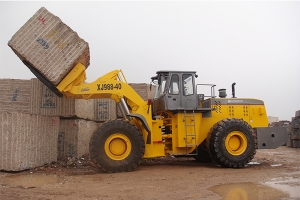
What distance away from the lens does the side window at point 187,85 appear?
1057 cm

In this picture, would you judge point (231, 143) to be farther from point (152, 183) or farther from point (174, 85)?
point (152, 183)

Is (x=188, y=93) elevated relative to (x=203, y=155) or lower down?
elevated

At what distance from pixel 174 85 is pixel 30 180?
5079 mm

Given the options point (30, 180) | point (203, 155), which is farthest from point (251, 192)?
point (203, 155)

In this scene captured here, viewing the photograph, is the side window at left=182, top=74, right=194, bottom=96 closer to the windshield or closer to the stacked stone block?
the windshield

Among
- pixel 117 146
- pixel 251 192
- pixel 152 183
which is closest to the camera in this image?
pixel 251 192

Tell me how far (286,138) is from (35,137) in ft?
26.9

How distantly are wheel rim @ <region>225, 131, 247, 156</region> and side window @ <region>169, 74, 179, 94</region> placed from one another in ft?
7.30

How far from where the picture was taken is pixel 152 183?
7773mm

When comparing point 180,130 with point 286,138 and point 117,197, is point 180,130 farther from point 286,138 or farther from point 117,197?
point 117,197

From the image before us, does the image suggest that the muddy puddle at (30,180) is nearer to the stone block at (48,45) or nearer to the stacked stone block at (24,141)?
the stacked stone block at (24,141)

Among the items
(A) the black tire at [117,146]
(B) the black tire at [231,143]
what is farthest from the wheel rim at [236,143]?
(A) the black tire at [117,146]

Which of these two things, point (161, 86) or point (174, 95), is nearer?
point (174, 95)

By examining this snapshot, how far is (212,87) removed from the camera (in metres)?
10.8
